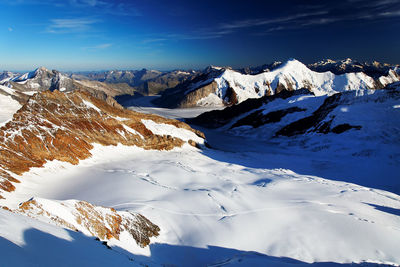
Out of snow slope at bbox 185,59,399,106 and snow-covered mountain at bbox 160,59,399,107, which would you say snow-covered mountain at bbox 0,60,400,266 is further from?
snow slope at bbox 185,59,399,106

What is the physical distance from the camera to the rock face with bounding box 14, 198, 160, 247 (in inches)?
424

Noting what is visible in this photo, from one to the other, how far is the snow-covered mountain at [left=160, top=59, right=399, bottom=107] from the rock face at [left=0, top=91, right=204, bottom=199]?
356 feet

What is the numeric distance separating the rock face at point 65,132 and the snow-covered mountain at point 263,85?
356 ft

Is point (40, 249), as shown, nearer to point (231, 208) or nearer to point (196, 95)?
point (231, 208)

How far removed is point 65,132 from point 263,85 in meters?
153

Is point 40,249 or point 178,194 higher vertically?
point 40,249

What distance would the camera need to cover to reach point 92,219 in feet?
40.2

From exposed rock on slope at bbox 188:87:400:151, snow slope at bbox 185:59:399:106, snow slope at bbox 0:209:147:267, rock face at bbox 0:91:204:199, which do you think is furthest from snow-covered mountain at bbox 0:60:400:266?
snow slope at bbox 185:59:399:106

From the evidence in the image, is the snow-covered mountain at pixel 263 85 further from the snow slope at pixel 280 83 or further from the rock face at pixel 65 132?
the rock face at pixel 65 132

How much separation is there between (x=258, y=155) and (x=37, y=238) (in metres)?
43.3

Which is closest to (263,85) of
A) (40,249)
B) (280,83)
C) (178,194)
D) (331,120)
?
(280,83)

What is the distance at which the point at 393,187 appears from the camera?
101 feet

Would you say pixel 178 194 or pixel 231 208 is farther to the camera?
pixel 178 194

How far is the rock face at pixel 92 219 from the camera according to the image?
10.8 m
